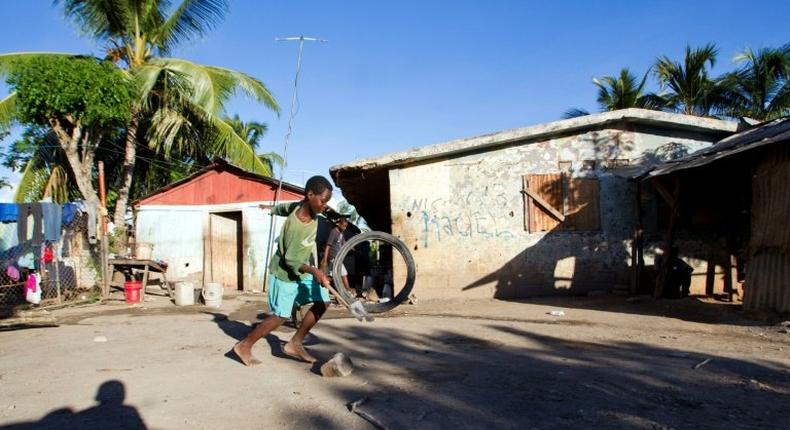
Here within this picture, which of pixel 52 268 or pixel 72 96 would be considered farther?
pixel 72 96

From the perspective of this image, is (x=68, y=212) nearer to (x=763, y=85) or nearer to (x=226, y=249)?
(x=226, y=249)

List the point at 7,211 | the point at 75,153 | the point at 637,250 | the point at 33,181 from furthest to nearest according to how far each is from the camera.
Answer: the point at 33,181 < the point at 75,153 < the point at 7,211 < the point at 637,250

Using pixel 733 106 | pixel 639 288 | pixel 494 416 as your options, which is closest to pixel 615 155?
pixel 639 288

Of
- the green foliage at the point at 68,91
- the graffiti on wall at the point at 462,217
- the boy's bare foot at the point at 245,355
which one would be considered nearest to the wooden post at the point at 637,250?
the graffiti on wall at the point at 462,217

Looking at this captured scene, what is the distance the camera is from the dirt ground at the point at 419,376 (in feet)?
10.8

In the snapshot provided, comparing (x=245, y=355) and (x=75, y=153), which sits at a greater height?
(x=75, y=153)

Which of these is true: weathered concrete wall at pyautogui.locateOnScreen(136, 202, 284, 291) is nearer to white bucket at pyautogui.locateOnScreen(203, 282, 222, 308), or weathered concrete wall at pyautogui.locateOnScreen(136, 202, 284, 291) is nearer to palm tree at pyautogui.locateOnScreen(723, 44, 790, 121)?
white bucket at pyautogui.locateOnScreen(203, 282, 222, 308)

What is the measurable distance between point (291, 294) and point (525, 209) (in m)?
6.72

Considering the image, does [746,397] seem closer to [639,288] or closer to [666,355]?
[666,355]

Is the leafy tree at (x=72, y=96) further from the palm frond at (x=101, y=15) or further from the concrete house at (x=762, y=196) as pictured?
the concrete house at (x=762, y=196)

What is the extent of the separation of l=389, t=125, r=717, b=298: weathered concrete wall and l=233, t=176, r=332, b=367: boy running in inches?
222

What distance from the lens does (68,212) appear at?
11.3 metres

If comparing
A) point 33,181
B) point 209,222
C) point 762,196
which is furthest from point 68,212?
point 762,196

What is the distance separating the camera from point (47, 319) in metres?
7.73
